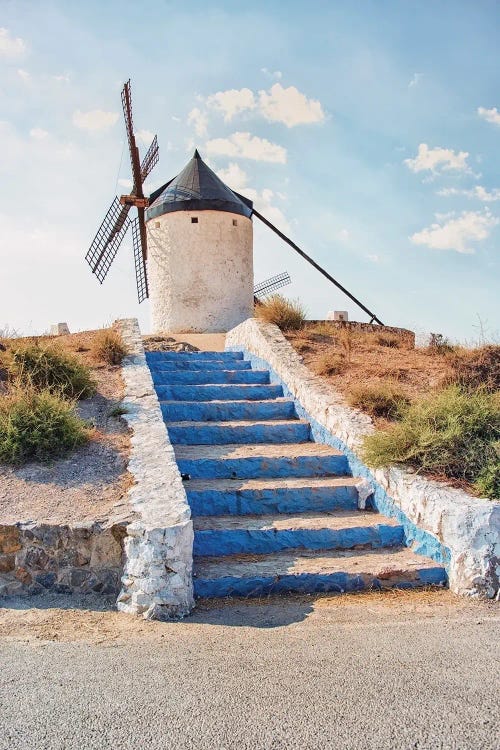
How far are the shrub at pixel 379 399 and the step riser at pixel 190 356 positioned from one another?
351 centimetres

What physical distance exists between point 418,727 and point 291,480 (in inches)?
137

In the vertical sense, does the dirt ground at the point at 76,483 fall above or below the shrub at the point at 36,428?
below

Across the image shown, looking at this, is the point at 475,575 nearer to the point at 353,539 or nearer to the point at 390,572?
the point at 390,572

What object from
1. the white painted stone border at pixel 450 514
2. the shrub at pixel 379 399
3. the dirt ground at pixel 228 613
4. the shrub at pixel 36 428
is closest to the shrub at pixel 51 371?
the shrub at pixel 36 428

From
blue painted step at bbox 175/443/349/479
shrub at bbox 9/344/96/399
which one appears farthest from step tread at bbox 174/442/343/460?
shrub at bbox 9/344/96/399

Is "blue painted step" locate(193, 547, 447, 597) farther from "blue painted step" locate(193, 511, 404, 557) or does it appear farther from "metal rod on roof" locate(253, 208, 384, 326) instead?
"metal rod on roof" locate(253, 208, 384, 326)

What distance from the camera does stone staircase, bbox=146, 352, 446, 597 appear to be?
16.1 ft

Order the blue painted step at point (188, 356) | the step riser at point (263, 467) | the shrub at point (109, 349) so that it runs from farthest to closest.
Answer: the blue painted step at point (188, 356) → the shrub at point (109, 349) → the step riser at point (263, 467)

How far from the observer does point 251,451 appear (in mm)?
6859

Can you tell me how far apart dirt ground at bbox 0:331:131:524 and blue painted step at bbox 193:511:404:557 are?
85 cm

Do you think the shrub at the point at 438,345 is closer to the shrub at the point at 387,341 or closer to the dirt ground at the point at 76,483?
the shrub at the point at 387,341

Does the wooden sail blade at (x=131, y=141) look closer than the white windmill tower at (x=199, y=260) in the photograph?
No

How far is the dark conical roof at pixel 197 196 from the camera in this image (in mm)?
15766

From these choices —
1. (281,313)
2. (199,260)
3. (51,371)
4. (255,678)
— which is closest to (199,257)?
(199,260)
